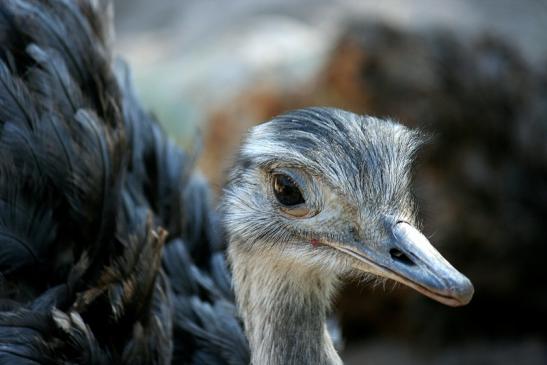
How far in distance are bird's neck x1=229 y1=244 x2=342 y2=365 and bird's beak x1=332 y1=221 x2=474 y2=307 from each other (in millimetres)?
170

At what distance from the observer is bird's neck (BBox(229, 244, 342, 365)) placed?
89.6 inches

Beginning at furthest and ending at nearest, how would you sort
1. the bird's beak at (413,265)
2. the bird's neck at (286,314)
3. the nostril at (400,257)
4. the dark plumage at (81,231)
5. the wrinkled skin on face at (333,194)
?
the dark plumage at (81,231) → the bird's neck at (286,314) → the wrinkled skin on face at (333,194) → the nostril at (400,257) → the bird's beak at (413,265)

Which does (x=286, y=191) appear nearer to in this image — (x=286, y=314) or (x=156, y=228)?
(x=286, y=314)

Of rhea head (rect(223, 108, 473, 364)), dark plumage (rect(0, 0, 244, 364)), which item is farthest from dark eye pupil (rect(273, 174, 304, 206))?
dark plumage (rect(0, 0, 244, 364))

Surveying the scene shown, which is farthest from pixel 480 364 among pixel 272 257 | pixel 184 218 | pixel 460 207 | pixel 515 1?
pixel 515 1

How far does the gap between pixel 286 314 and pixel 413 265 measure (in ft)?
1.36

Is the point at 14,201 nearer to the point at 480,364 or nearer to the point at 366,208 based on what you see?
the point at 366,208

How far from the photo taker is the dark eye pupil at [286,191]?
87.2 inches

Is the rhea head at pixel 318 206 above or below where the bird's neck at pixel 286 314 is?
above

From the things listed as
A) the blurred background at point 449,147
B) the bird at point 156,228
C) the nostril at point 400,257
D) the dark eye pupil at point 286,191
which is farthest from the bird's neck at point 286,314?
the blurred background at point 449,147

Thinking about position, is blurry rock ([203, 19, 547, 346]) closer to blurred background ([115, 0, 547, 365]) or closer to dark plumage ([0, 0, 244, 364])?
blurred background ([115, 0, 547, 365])

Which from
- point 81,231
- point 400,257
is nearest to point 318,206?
point 400,257

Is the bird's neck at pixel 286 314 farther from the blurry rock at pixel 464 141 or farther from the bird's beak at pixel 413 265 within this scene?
the blurry rock at pixel 464 141

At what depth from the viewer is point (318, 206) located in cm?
219
